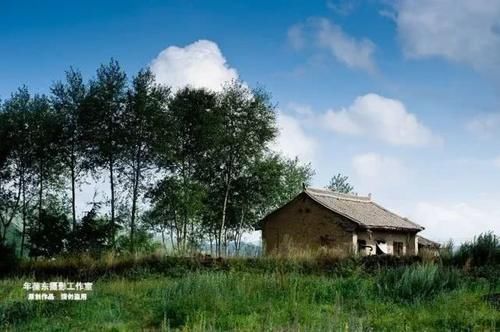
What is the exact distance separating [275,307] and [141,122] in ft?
81.4

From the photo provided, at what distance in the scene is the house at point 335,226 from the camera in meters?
31.8

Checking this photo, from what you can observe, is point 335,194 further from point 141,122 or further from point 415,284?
point 415,284

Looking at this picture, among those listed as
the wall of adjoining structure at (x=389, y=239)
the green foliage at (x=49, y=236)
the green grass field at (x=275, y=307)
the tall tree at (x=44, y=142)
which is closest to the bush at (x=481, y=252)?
the green grass field at (x=275, y=307)

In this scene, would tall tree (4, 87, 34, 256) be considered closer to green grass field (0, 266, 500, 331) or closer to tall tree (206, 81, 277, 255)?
tall tree (206, 81, 277, 255)

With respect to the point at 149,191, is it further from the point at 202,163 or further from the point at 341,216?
the point at 341,216

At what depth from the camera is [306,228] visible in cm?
3328

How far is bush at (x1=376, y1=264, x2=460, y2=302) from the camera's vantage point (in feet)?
42.2

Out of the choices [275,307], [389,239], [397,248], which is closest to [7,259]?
[275,307]

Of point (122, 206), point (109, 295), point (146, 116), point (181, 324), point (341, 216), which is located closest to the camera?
point (181, 324)

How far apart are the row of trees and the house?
13.8 ft

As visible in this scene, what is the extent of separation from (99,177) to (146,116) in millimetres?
4853

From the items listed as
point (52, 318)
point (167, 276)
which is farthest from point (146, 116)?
point (52, 318)

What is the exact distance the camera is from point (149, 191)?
122 ft

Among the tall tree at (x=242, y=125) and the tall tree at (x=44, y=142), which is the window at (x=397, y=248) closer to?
the tall tree at (x=242, y=125)
